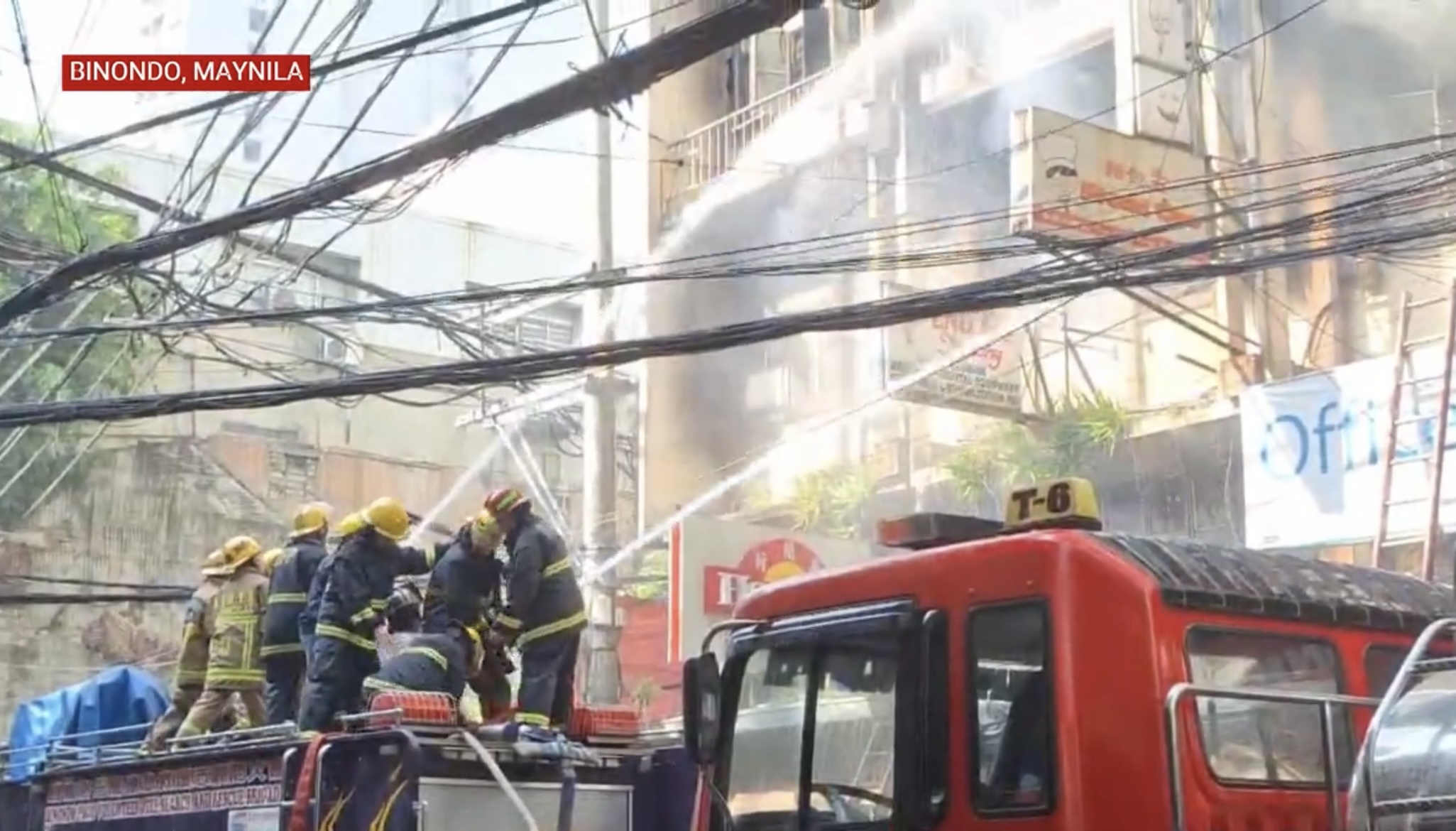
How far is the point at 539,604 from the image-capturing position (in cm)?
706

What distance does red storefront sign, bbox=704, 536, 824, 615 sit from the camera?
14695 mm

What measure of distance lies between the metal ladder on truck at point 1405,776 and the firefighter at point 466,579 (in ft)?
13.7

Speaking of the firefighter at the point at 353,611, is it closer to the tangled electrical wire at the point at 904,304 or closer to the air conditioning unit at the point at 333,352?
the tangled electrical wire at the point at 904,304

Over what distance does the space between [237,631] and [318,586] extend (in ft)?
3.73

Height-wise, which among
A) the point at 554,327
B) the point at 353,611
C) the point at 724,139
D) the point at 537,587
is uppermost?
the point at 724,139

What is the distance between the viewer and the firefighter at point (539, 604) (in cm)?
695

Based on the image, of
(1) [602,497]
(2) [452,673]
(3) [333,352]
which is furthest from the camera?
(3) [333,352]

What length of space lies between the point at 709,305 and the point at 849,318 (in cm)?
1112

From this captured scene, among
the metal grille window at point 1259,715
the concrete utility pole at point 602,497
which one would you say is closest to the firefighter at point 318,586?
the metal grille window at point 1259,715

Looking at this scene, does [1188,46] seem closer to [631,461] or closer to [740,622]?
[631,461]

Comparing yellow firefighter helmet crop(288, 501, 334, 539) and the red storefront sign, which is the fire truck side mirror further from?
the red storefront sign

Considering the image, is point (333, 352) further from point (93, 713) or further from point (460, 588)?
point (460, 588)

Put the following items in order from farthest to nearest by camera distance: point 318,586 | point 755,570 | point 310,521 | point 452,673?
point 755,570 < point 310,521 < point 318,586 < point 452,673

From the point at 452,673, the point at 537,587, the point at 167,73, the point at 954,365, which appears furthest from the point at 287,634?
the point at 167,73
